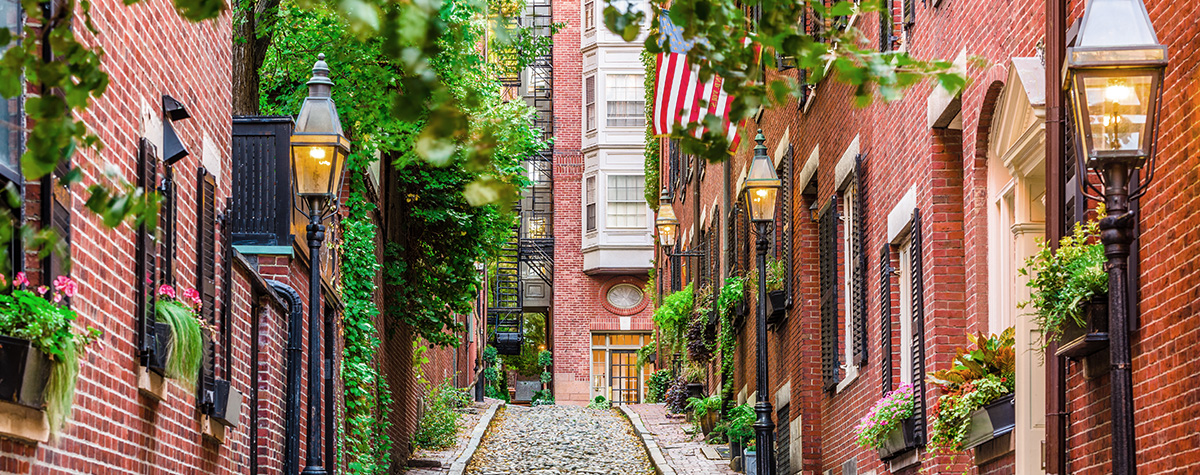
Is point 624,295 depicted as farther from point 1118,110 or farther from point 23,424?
point 1118,110

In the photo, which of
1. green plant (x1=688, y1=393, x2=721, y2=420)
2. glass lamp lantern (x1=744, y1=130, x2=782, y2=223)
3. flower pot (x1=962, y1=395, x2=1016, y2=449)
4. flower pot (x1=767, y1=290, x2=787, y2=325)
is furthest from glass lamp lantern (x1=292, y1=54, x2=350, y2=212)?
green plant (x1=688, y1=393, x2=721, y2=420)

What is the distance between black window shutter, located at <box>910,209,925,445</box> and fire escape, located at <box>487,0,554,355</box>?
1475 inches

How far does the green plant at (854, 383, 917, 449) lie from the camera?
10.8m

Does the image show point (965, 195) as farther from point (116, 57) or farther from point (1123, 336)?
point (116, 57)

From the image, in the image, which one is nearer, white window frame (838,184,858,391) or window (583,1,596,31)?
white window frame (838,184,858,391)

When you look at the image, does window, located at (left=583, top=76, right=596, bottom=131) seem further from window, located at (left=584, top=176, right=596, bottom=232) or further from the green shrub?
the green shrub

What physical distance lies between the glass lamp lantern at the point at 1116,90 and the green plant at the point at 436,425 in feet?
63.1

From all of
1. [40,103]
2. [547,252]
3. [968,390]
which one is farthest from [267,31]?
[547,252]

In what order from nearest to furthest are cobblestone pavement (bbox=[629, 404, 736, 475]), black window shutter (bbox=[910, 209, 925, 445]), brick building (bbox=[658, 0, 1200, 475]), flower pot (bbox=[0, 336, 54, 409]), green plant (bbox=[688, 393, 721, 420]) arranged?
flower pot (bbox=[0, 336, 54, 409])
brick building (bbox=[658, 0, 1200, 475])
black window shutter (bbox=[910, 209, 925, 445])
cobblestone pavement (bbox=[629, 404, 736, 475])
green plant (bbox=[688, 393, 721, 420])

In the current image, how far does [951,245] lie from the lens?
33.2ft

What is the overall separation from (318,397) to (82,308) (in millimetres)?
4508

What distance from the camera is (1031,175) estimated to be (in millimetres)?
8516

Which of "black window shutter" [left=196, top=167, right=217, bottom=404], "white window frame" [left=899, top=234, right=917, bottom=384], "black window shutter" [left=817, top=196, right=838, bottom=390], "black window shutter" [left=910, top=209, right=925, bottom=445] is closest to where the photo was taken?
"black window shutter" [left=196, top=167, right=217, bottom=404]

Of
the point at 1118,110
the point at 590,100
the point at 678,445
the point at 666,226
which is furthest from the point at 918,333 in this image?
the point at 590,100
